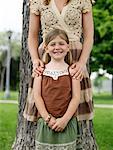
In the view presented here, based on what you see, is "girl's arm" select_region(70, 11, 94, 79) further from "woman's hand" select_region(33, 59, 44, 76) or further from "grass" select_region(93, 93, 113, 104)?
"grass" select_region(93, 93, 113, 104)

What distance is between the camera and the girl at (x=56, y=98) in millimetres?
3297

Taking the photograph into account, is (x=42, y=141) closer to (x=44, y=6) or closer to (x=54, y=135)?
(x=54, y=135)

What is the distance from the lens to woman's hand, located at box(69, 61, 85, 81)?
336cm

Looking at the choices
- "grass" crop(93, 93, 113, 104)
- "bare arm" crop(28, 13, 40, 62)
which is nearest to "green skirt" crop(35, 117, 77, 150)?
"bare arm" crop(28, 13, 40, 62)

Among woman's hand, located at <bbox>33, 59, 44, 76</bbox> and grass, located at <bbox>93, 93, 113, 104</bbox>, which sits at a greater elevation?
woman's hand, located at <bbox>33, 59, 44, 76</bbox>

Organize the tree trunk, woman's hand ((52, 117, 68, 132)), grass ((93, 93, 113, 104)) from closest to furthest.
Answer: woman's hand ((52, 117, 68, 132)), the tree trunk, grass ((93, 93, 113, 104))

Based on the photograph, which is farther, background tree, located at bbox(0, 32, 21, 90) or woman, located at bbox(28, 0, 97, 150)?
background tree, located at bbox(0, 32, 21, 90)

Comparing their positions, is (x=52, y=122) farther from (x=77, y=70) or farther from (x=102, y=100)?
(x=102, y=100)

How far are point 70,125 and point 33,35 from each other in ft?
2.45

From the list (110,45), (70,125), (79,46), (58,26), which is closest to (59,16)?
(58,26)

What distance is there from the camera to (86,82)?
358 cm

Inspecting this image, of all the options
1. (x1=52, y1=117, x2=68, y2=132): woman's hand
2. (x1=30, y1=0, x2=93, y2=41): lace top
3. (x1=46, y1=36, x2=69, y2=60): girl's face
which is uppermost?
(x1=30, y1=0, x2=93, y2=41): lace top

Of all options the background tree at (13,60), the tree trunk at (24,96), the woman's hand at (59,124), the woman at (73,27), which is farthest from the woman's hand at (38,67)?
the background tree at (13,60)

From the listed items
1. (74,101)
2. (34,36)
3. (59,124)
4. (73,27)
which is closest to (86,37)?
(73,27)
